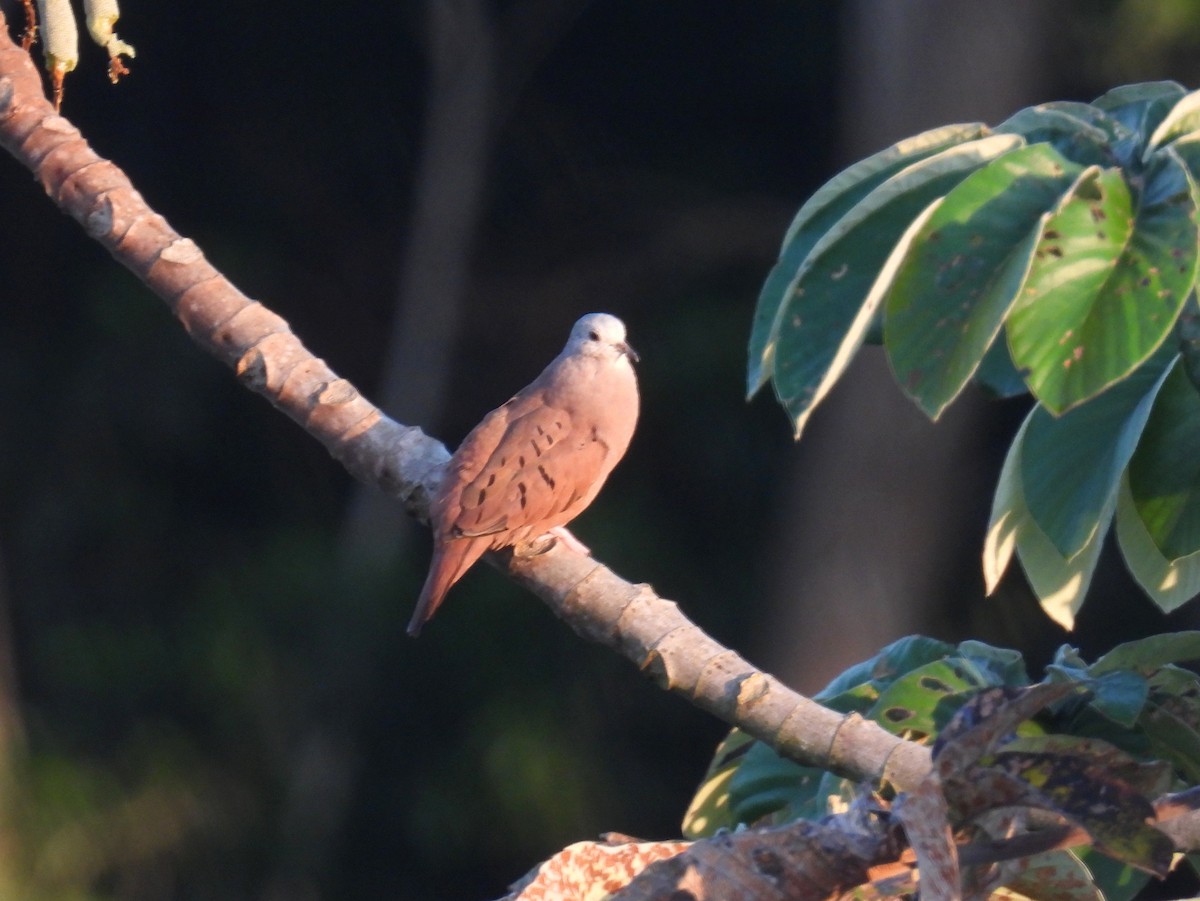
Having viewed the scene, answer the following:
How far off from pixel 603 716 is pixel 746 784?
392 cm

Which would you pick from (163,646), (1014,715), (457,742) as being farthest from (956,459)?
(1014,715)

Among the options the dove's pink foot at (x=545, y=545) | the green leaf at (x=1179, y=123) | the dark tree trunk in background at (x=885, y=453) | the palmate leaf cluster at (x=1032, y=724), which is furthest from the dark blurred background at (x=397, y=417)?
the green leaf at (x=1179, y=123)

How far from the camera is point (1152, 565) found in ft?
5.37

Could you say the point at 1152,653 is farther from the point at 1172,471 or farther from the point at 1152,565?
the point at 1172,471

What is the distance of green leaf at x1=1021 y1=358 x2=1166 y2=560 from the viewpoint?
1.44 m

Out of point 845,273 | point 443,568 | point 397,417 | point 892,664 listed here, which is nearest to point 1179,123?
point 845,273

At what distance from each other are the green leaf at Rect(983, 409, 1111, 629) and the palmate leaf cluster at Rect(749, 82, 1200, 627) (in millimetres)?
21

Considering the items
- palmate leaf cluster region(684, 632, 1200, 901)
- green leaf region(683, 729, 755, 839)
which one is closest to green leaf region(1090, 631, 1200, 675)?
palmate leaf cluster region(684, 632, 1200, 901)

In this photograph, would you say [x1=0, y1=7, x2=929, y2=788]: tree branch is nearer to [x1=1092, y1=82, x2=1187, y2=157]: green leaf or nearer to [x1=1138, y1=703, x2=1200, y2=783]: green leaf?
[x1=1138, y1=703, x2=1200, y2=783]: green leaf

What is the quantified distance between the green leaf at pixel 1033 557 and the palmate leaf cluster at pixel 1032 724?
0.26ft

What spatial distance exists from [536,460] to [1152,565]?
982 mm

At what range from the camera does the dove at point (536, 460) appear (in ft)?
6.92

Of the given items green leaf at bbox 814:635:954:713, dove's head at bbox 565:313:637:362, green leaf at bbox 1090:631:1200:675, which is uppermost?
dove's head at bbox 565:313:637:362

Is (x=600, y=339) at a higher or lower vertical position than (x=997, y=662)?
higher
